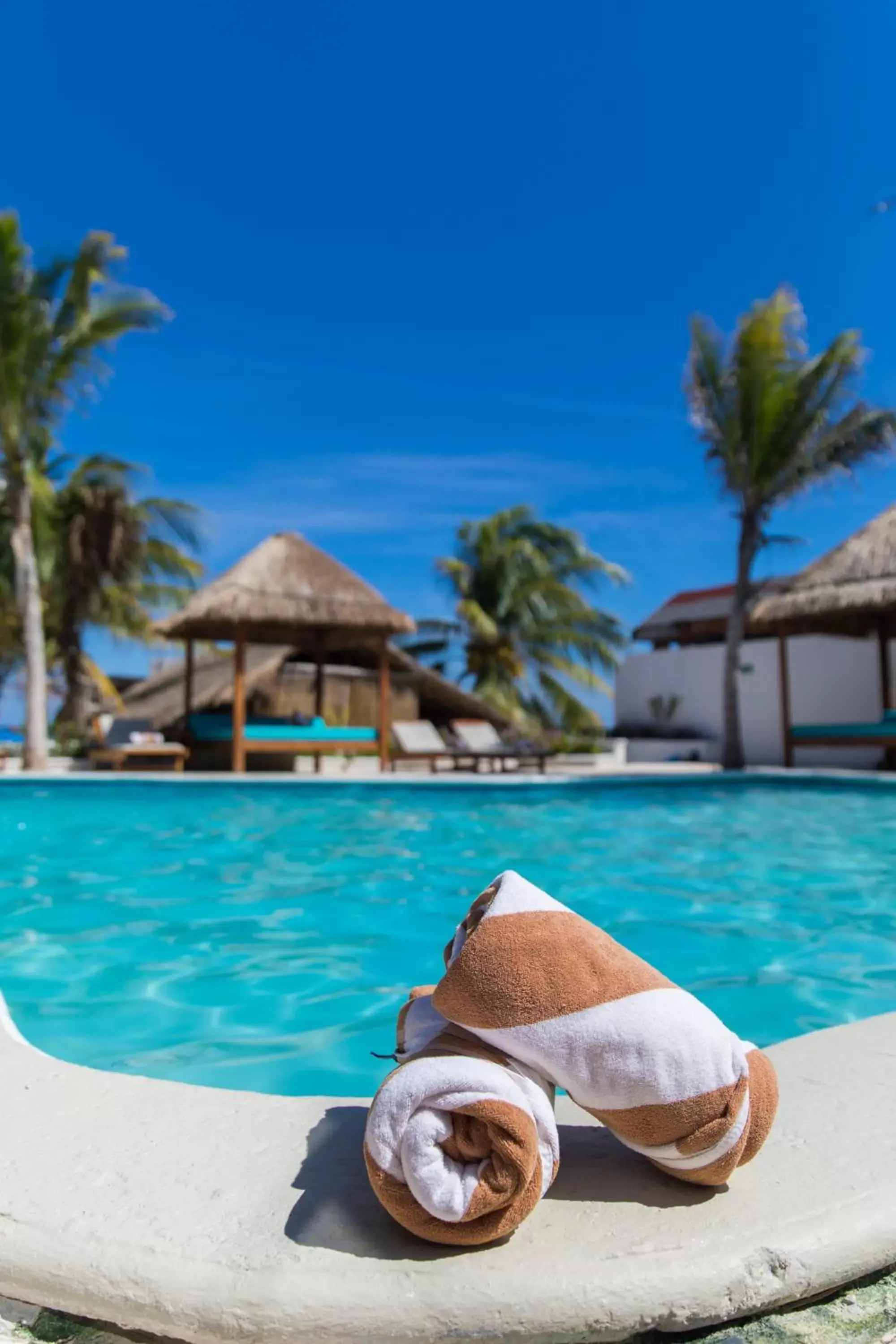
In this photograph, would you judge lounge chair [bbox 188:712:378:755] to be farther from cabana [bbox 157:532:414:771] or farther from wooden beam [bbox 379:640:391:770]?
wooden beam [bbox 379:640:391:770]

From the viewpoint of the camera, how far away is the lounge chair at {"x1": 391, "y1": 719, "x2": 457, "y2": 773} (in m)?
15.2

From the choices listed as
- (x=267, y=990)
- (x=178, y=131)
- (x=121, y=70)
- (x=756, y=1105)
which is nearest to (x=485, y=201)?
(x=178, y=131)

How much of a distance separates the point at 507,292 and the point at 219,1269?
27.3 meters

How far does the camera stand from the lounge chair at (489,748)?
1431 cm

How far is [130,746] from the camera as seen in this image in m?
13.4

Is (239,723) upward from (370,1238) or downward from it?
upward

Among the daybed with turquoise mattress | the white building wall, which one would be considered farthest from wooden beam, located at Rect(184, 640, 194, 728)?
the daybed with turquoise mattress

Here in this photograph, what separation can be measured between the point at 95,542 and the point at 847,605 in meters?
12.3

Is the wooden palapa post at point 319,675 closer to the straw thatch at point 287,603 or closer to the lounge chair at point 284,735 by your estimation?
the straw thatch at point 287,603

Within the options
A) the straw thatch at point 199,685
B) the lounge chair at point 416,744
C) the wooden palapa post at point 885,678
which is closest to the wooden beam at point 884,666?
the wooden palapa post at point 885,678

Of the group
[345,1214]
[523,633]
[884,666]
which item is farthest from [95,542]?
[345,1214]

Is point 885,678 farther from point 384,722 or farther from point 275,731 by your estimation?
point 275,731

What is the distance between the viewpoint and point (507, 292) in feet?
85.5

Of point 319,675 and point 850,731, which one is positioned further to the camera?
point 319,675
